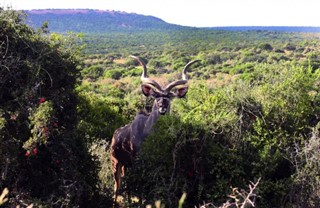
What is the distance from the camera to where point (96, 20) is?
16588cm

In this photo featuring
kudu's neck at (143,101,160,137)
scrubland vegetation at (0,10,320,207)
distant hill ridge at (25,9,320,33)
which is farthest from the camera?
distant hill ridge at (25,9,320,33)

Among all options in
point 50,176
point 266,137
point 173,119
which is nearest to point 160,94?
point 173,119

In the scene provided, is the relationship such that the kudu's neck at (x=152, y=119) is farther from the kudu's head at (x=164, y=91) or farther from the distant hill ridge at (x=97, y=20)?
the distant hill ridge at (x=97, y=20)

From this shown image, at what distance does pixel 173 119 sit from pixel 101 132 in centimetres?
537

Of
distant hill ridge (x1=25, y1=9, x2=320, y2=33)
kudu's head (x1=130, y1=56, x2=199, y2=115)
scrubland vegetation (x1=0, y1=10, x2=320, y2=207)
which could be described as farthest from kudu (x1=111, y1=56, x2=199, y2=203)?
distant hill ridge (x1=25, y1=9, x2=320, y2=33)

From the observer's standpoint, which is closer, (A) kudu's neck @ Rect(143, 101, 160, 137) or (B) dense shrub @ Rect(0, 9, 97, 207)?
(B) dense shrub @ Rect(0, 9, 97, 207)

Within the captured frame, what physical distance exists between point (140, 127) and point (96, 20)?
531 ft

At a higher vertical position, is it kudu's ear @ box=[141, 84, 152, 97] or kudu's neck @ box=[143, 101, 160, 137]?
kudu's ear @ box=[141, 84, 152, 97]

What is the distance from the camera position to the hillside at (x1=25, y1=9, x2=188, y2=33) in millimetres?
146975

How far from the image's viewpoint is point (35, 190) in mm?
7039

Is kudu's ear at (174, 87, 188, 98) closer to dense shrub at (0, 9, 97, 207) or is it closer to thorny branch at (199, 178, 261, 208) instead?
dense shrub at (0, 9, 97, 207)

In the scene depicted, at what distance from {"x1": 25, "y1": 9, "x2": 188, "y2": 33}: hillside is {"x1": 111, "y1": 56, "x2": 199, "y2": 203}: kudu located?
130 meters

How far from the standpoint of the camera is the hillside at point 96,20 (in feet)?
482

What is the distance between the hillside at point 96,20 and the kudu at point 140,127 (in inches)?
5122
